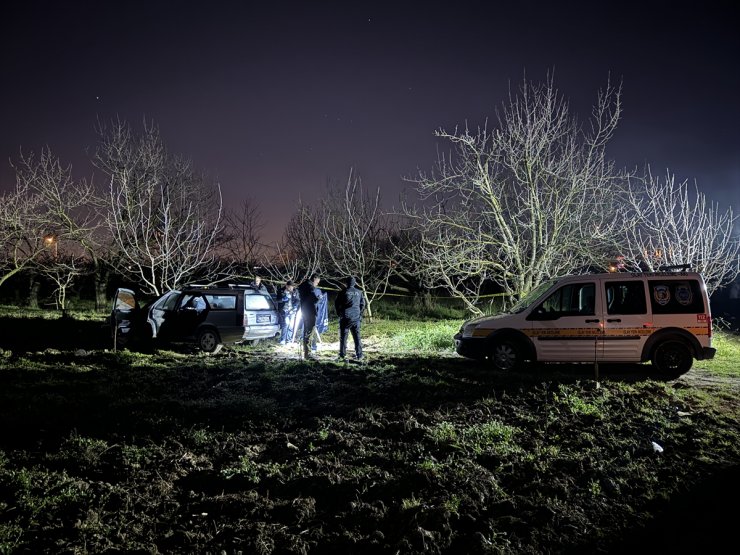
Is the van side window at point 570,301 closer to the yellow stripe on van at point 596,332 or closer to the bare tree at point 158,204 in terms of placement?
the yellow stripe on van at point 596,332

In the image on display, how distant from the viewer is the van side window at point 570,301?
827cm

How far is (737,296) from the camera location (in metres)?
26.9

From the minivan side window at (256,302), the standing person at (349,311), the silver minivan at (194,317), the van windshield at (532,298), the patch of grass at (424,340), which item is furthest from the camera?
the patch of grass at (424,340)

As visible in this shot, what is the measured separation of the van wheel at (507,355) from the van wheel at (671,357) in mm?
2270

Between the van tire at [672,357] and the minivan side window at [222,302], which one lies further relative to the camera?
the minivan side window at [222,302]

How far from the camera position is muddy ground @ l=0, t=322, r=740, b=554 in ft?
10.0

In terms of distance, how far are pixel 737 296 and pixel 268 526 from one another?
106ft

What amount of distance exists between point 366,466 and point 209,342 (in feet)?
25.3

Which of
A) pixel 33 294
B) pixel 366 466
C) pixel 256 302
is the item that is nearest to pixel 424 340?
pixel 256 302

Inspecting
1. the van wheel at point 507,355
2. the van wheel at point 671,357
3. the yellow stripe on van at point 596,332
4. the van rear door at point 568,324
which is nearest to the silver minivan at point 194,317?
the van wheel at point 507,355

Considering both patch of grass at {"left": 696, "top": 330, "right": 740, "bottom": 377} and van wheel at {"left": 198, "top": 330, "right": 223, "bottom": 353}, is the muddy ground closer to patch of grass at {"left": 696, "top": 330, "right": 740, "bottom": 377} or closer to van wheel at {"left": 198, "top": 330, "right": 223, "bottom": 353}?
patch of grass at {"left": 696, "top": 330, "right": 740, "bottom": 377}

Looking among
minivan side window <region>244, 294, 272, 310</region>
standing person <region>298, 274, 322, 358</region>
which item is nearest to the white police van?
standing person <region>298, 274, 322, 358</region>

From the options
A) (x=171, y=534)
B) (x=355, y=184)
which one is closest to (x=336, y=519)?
(x=171, y=534)

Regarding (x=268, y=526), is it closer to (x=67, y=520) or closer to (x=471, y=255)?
(x=67, y=520)
